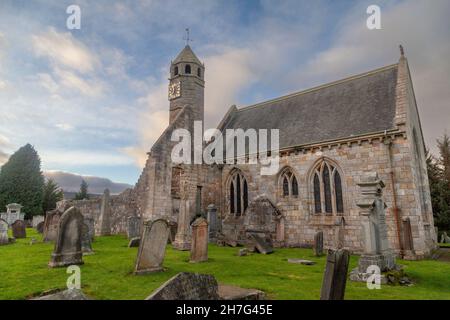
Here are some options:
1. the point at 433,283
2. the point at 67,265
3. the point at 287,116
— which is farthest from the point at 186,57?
the point at 433,283

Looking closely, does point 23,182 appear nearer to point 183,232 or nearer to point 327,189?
point 183,232

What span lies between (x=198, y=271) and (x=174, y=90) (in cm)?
1709

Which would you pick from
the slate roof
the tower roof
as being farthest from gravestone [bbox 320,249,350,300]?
the tower roof

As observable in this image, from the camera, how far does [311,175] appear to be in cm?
1669

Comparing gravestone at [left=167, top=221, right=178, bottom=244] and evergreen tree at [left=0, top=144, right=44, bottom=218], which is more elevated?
evergreen tree at [left=0, top=144, right=44, bottom=218]

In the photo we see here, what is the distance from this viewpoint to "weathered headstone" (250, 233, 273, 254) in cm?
1384

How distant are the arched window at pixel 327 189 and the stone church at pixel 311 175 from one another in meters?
0.05

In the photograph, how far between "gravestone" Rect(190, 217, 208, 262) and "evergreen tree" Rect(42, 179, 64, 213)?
3485cm

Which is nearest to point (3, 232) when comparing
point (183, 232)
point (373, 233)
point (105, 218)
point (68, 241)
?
point (105, 218)

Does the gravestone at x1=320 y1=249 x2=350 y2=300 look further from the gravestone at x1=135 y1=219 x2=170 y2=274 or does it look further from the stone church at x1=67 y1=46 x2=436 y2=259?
the stone church at x1=67 y1=46 x2=436 y2=259

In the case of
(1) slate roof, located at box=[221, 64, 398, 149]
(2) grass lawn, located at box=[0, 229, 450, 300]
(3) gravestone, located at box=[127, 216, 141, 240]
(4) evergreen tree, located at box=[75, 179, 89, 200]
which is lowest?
A: (2) grass lawn, located at box=[0, 229, 450, 300]

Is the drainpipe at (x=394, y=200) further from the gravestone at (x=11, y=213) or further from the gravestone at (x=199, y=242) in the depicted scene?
the gravestone at (x=11, y=213)

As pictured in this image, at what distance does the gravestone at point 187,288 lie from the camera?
417 centimetres
